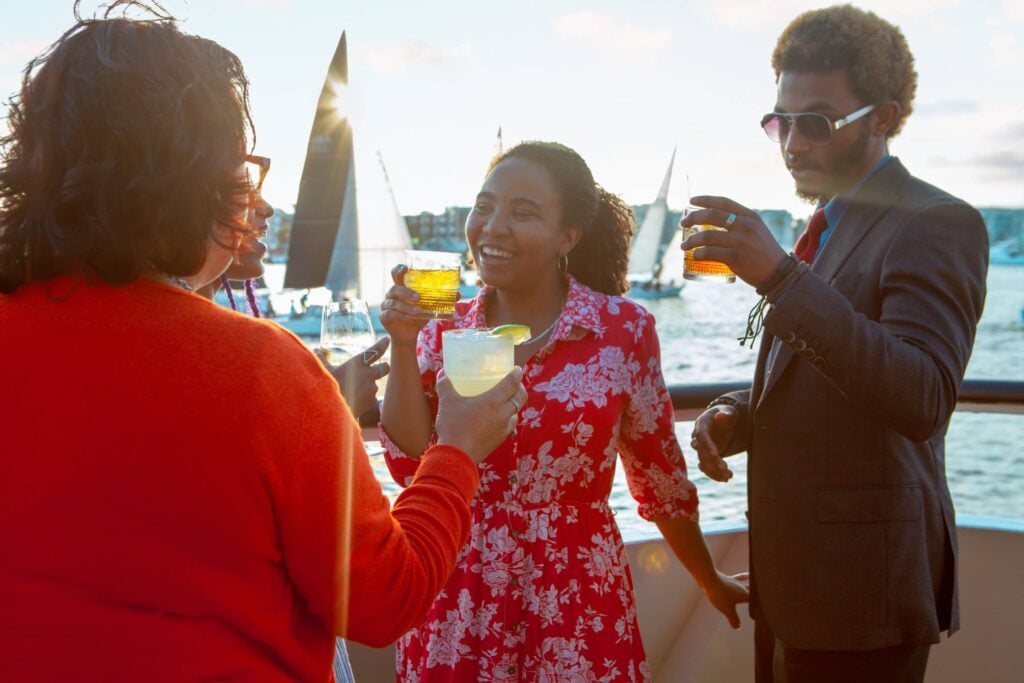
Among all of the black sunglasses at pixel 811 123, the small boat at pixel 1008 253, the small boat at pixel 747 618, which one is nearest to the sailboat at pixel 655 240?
the small boat at pixel 747 618

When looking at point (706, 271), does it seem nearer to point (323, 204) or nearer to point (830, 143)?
point (830, 143)

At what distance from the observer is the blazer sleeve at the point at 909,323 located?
68.1 inches

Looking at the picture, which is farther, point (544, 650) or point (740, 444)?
point (740, 444)

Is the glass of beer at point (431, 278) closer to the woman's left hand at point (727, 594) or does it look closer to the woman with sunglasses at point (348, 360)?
the woman with sunglasses at point (348, 360)

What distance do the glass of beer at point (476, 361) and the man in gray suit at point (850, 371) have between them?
0.46m

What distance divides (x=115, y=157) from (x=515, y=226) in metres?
1.53

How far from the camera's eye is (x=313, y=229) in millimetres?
35125

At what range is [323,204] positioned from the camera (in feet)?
114

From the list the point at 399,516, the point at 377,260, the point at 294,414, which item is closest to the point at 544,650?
the point at 399,516

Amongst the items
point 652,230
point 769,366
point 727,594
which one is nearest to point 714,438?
point 769,366

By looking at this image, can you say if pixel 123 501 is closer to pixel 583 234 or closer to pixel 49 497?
pixel 49 497

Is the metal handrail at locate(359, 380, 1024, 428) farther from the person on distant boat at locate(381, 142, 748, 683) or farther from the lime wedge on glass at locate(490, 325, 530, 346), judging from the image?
the lime wedge on glass at locate(490, 325, 530, 346)

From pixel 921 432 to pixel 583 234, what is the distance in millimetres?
1334

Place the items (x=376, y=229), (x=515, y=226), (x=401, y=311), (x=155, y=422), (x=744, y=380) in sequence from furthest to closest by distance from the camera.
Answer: (x=376, y=229)
(x=744, y=380)
(x=515, y=226)
(x=401, y=311)
(x=155, y=422)
